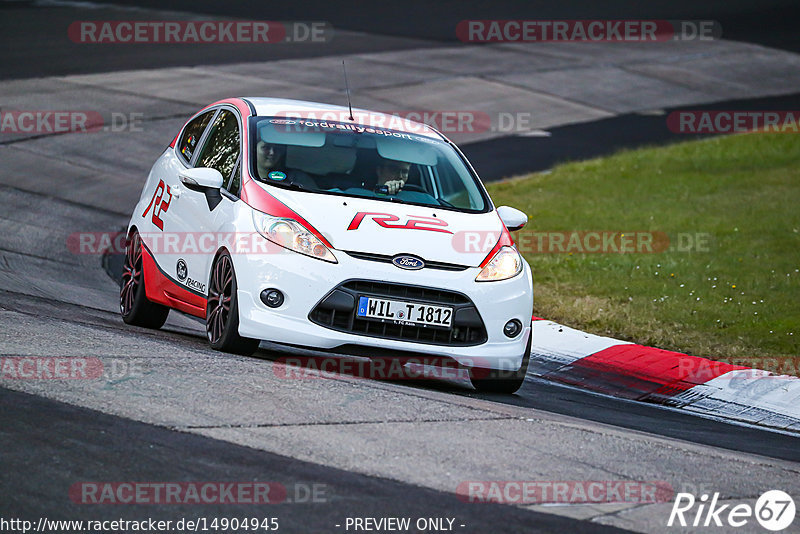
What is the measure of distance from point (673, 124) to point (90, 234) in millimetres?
13078

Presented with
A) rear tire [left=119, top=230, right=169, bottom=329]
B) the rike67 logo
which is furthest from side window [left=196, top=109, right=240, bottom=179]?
the rike67 logo

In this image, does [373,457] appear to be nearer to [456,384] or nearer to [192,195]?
[456,384]

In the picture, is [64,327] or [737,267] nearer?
[64,327]

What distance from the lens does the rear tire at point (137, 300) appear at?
9281mm

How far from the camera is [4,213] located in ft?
43.9

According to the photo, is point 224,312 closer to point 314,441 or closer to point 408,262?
point 408,262

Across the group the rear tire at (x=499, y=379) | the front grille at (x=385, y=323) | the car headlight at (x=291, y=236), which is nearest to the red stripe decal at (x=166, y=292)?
the car headlight at (x=291, y=236)

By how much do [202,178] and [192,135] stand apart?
4.87ft

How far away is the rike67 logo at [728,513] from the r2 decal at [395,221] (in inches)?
105

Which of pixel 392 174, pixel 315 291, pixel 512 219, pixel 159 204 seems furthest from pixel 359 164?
pixel 159 204

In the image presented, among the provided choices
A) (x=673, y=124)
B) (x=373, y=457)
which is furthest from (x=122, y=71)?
(x=373, y=457)

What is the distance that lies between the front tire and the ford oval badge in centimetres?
100

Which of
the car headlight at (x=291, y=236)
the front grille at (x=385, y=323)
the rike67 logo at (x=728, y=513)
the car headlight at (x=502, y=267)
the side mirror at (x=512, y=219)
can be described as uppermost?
the car headlight at (x=291, y=236)

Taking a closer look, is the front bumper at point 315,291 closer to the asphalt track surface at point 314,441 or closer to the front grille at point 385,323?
the front grille at point 385,323
